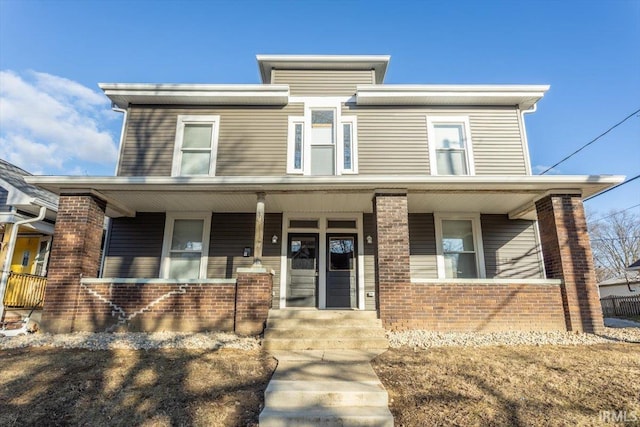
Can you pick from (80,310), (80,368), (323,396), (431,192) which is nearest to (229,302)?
(80,368)

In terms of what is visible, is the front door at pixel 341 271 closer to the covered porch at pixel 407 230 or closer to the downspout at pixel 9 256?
the covered porch at pixel 407 230

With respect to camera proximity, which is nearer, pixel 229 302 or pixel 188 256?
pixel 229 302

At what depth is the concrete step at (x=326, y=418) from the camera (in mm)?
2814

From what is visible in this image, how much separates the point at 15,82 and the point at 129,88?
534 inches

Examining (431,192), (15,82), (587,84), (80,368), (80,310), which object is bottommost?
(80,368)

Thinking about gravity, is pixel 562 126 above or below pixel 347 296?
above

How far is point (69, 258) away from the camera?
6.04m

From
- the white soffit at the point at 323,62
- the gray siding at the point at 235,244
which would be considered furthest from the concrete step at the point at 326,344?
the white soffit at the point at 323,62

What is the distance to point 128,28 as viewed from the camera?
31.8 feet

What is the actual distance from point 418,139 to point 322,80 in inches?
118

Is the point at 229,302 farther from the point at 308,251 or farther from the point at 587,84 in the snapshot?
the point at 587,84

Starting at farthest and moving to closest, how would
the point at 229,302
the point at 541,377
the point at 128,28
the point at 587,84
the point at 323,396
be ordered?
the point at 587,84 → the point at 128,28 → the point at 229,302 → the point at 541,377 → the point at 323,396

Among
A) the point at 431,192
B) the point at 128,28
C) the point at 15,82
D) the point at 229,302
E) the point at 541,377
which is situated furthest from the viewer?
the point at 15,82

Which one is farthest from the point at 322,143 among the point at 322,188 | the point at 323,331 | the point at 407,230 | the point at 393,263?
the point at 323,331
